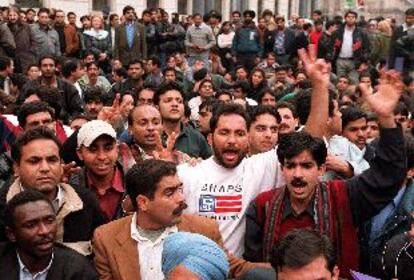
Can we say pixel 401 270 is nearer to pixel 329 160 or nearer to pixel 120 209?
pixel 329 160

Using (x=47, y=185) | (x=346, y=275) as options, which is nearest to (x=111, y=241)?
(x=47, y=185)

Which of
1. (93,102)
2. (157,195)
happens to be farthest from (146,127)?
(93,102)

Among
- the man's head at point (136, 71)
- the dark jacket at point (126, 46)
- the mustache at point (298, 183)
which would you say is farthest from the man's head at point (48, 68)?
the mustache at point (298, 183)

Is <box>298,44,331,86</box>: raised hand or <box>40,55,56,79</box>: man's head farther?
<box>40,55,56,79</box>: man's head

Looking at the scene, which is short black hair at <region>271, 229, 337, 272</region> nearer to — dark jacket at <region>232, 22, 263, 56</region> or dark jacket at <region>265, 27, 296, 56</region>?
dark jacket at <region>232, 22, 263, 56</region>

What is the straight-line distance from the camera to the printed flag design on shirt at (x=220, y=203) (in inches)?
156

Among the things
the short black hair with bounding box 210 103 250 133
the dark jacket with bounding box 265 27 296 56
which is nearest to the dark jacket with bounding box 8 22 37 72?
the dark jacket with bounding box 265 27 296 56

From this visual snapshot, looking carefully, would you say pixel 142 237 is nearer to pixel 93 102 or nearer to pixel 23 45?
pixel 93 102

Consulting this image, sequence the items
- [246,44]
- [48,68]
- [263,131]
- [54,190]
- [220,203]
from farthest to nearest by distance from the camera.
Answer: [246,44] → [48,68] → [263,131] → [220,203] → [54,190]

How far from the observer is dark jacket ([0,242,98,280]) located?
11.1ft

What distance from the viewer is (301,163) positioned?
12.0 ft

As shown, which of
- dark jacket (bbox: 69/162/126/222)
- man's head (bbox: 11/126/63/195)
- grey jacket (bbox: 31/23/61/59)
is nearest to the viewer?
man's head (bbox: 11/126/63/195)

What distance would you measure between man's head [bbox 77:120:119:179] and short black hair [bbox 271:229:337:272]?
165 centimetres

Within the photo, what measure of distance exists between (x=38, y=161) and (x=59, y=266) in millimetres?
744
